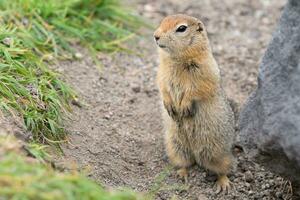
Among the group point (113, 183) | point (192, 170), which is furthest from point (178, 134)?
point (113, 183)

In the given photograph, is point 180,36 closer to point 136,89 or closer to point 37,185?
point 136,89

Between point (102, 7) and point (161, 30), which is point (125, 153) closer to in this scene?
point (161, 30)

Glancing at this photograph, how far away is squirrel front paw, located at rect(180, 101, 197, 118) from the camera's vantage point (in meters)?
5.62

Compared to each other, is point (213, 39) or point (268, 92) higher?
point (268, 92)

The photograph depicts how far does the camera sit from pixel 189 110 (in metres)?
5.64

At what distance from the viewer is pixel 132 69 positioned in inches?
→ 285

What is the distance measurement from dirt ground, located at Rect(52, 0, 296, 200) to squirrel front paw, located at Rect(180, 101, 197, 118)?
0.53 m

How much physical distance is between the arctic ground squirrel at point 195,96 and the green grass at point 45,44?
956mm

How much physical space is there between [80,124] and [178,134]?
0.87m

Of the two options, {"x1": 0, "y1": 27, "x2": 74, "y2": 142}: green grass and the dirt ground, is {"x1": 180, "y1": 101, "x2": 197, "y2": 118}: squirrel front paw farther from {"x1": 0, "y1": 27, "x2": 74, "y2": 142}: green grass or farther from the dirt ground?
{"x1": 0, "y1": 27, "x2": 74, "y2": 142}: green grass

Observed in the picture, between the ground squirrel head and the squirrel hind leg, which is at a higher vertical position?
the ground squirrel head

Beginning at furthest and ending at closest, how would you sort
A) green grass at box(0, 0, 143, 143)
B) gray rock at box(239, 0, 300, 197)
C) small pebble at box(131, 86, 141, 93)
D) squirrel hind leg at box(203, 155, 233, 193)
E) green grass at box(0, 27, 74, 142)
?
small pebble at box(131, 86, 141, 93), squirrel hind leg at box(203, 155, 233, 193), green grass at box(0, 0, 143, 143), green grass at box(0, 27, 74, 142), gray rock at box(239, 0, 300, 197)

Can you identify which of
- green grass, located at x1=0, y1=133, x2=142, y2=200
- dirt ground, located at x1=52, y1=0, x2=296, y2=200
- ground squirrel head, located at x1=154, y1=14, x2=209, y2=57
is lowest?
dirt ground, located at x1=52, y1=0, x2=296, y2=200

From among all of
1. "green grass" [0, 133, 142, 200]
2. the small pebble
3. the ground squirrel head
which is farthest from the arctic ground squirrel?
"green grass" [0, 133, 142, 200]
